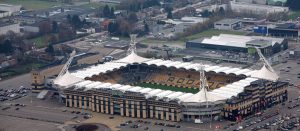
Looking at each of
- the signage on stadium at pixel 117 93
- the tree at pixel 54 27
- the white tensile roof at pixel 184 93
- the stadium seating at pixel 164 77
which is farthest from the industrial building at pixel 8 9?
the signage on stadium at pixel 117 93

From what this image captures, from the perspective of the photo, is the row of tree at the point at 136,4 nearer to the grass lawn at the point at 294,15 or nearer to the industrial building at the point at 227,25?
the industrial building at the point at 227,25

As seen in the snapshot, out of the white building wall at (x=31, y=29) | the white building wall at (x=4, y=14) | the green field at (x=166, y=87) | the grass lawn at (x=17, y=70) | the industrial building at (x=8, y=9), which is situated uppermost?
the industrial building at (x=8, y=9)

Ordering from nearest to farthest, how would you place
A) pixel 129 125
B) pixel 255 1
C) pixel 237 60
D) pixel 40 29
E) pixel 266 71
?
pixel 129 125 < pixel 266 71 < pixel 237 60 < pixel 40 29 < pixel 255 1

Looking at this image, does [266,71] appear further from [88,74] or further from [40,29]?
[40,29]

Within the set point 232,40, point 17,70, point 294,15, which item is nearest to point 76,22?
point 17,70

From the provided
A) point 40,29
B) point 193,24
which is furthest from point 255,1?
point 40,29

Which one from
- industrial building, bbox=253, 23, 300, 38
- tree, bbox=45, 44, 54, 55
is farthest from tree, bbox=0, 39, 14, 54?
industrial building, bbox=253, 23, 300, 38

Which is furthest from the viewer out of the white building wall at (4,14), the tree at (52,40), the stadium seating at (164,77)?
the white building wall at (4,14)
